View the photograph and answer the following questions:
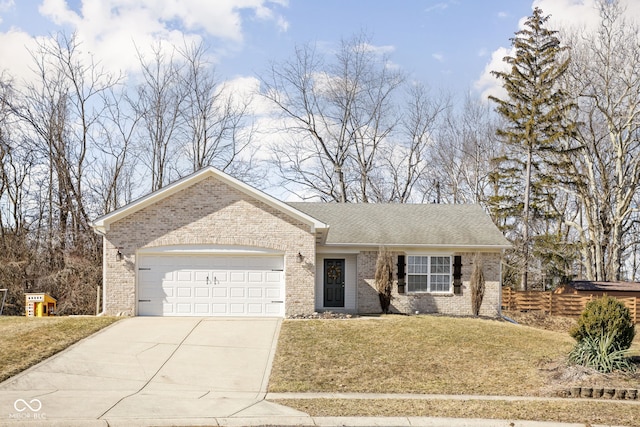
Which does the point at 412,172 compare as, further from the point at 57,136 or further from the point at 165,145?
the point at 57,136

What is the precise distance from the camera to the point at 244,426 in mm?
9625

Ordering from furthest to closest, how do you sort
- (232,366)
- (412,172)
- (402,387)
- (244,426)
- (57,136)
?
(412,172) < (57,136) < (232,366) < (402,387) < (244,426)

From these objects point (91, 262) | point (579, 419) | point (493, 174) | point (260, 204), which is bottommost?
point (579, 419)

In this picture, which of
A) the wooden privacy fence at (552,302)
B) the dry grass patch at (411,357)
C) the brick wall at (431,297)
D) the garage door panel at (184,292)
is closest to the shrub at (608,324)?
the dry grass patch at (411,357)

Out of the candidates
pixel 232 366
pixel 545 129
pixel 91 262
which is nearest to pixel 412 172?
pixel 545 129

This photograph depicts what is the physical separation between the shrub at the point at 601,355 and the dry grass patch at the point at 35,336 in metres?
12.2

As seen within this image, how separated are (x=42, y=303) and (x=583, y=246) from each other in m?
30.3

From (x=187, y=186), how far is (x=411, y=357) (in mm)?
9340

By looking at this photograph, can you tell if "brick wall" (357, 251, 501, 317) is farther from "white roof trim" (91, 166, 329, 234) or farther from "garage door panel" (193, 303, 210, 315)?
"garage door panel" (193, 303, 210, 315)

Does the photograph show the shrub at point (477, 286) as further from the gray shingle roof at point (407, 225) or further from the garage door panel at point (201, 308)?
the garage door panel at point (201, 308)

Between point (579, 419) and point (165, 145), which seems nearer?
point (579, 419)

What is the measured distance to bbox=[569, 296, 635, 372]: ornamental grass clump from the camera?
1357cm

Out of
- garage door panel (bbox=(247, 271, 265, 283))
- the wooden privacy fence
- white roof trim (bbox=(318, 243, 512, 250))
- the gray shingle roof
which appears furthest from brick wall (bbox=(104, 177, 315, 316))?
the wooden privacy fence

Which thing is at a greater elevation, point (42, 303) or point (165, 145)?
point (165, 145)
